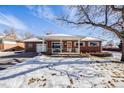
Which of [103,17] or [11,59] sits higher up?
[103,17]

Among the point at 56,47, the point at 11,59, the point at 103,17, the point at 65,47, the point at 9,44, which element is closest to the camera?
the point at 103,17

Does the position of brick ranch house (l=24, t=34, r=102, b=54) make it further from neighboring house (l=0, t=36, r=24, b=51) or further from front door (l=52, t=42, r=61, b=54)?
neighboring house (l=0, t=36, r=24, b=51)

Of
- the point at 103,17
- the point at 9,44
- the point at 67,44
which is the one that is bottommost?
the point at 67,44

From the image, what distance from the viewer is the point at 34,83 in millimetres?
7078

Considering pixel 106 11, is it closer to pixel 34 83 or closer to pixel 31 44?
pixel 34 83

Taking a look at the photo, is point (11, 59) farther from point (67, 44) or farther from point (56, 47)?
point (67, 44)

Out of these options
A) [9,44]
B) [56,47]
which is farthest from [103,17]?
[9,44]

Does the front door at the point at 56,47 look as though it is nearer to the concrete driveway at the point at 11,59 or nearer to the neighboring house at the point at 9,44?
the concrete driveway at the point at 11,59

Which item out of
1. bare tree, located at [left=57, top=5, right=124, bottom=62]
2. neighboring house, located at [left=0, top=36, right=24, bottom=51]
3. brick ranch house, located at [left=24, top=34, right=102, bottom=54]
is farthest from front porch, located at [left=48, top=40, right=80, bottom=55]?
neighboring house, located at [left=0, top=36, right=24, bottom=51]

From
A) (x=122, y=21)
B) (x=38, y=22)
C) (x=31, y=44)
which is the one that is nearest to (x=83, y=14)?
(x=122, y=21)

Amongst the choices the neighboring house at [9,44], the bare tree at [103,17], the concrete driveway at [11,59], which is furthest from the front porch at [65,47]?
the neighboring house at [9,44]

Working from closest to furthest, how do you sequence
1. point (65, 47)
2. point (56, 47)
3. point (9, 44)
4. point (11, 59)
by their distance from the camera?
point (11, 59) → point (56, 47) → point (65, 47) → point (9, 44)
